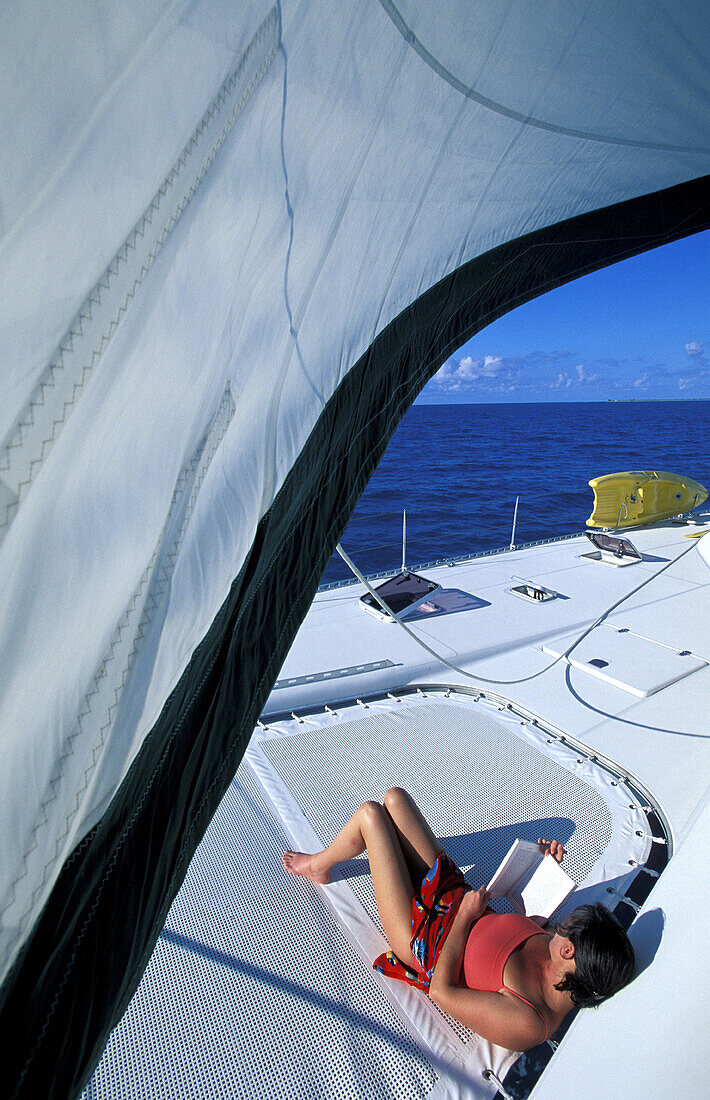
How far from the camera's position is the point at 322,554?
112 cm

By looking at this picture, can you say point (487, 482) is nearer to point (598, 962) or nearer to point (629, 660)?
point (629, 660)

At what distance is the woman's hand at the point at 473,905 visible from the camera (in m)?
1.65

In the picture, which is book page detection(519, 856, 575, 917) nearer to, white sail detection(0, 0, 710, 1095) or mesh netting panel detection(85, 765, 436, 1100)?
mesh netting panel detection(85, 765, 436, 1100)

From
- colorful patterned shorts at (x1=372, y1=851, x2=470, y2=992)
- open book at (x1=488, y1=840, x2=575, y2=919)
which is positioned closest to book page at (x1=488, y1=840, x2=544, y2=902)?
open book at (x1=488, y1=840, x2=575, y2=919)

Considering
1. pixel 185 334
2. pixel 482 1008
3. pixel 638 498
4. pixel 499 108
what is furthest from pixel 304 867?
pixel 638 498

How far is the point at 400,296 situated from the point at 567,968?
1619 millimetres

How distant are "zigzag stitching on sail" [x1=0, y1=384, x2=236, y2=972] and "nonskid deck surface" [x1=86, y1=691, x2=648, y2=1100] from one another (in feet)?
4.11

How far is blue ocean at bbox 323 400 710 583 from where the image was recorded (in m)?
15.8

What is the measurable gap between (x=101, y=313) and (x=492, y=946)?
1729mm

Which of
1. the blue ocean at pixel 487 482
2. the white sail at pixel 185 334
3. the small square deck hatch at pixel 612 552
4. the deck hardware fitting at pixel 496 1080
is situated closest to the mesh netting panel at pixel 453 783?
the deck hardware fitting at pixel 496 1080

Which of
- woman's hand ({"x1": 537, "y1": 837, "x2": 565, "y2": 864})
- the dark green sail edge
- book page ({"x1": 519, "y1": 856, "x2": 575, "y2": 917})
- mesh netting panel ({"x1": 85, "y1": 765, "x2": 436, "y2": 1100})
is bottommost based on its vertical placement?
mesh netting panel ({"x1": 85, "y1": 765, "x2": 436, "y2": 1100})

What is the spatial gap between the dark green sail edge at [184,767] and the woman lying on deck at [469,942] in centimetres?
107

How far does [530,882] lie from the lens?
189 cm

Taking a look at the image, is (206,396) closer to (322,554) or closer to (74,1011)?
(322,554)
